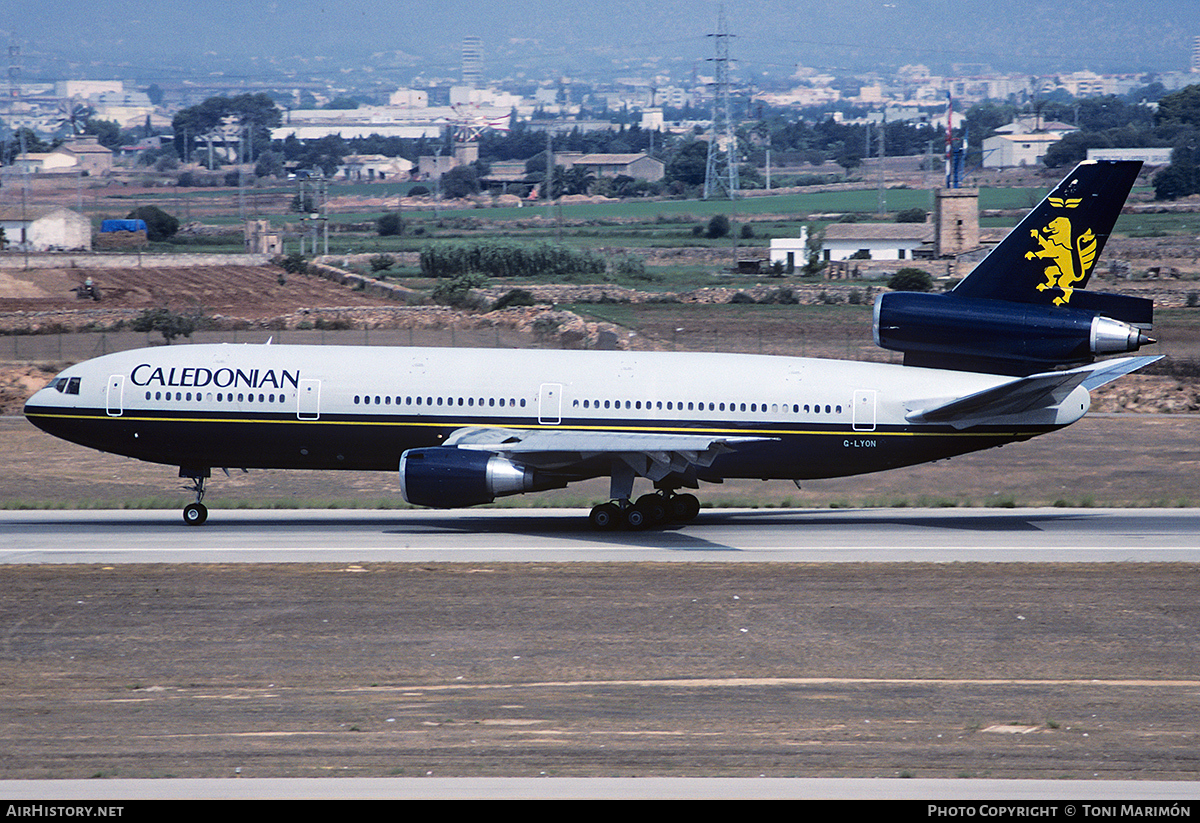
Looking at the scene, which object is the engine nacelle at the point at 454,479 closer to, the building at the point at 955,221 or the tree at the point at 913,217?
the building at the point at 955,221

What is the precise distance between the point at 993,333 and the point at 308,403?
60.2 feet

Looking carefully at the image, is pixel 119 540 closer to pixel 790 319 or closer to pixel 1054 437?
pixel 1054 437

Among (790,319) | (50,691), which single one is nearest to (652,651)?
(50,691)

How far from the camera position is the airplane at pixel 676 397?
1319 inches

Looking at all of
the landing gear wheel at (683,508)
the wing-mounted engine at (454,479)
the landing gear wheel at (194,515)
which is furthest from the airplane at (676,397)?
the landing gear wheel at (194,515)

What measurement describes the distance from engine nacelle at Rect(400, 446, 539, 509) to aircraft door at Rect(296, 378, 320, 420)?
3.43 m

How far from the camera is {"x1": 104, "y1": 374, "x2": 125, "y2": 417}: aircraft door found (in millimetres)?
35125

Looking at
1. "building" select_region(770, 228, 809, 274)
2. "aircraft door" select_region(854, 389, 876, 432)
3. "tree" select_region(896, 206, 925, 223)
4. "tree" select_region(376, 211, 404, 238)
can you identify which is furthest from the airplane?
"tree" select_region(376, 211, 404, 238)

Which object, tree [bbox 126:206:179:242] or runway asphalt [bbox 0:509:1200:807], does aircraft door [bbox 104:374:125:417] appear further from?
tree [bbox 126:206:179:242]

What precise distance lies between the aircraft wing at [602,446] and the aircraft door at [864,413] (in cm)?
262

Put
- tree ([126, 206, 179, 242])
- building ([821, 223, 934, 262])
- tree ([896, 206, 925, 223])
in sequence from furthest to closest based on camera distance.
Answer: tree ([126, 206, 179, 242])
tree ([896, 206, 925, 223])
building ([821, 223, 934, 262])

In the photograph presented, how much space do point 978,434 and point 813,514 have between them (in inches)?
244

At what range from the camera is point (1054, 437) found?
5103cm

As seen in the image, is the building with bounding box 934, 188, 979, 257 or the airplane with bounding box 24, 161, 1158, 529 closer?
the airplane with bounding box 24, 161, 1158, 529
